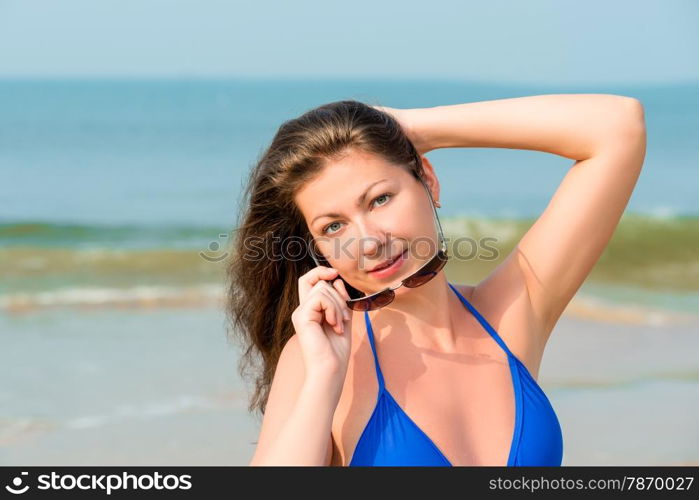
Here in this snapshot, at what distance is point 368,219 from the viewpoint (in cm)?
294

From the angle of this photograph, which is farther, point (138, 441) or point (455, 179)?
point (455, 179)

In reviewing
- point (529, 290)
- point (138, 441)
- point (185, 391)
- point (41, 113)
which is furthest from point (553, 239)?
point (41, 113)

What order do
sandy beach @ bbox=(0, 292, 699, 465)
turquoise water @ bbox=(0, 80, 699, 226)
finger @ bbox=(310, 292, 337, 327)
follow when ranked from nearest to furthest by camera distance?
finger @ bbox=(310, 292, 337, 327) < sandy beach @ bbox=(0, 292, 699, 465) < turquoise water @ bbox=(0, 80, 699, 226)

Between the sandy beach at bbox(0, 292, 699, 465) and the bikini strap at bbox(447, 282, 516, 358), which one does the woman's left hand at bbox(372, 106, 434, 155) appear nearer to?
the bikini strap at bbox(447, 282, 516, 358)

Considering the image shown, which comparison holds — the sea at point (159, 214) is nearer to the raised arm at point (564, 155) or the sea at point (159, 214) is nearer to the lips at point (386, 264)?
the raised arm at point (564, 155)

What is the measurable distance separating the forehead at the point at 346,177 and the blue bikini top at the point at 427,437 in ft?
1.54

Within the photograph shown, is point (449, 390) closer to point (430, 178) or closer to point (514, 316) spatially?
point (514, 316)

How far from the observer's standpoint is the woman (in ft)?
9.52

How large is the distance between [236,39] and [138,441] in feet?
83.1

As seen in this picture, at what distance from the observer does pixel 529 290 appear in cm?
329

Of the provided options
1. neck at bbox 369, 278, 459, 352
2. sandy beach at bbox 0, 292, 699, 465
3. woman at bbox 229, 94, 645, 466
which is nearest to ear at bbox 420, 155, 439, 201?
woman at bbox 229, 94, 645, 466

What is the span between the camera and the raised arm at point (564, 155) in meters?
3.17

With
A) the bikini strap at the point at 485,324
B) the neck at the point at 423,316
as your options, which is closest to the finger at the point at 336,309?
the neck at the point at 423,316
